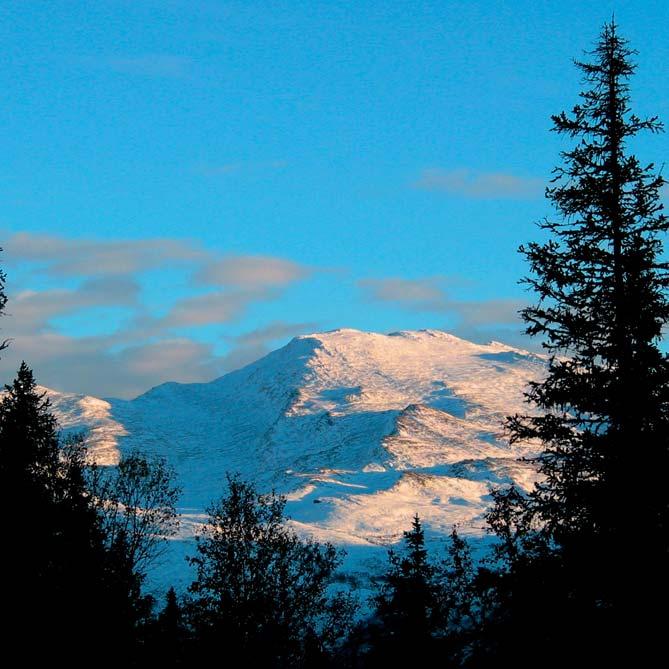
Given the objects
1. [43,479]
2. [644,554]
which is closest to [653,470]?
[644,554]

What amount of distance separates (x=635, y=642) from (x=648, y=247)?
8.14 metres

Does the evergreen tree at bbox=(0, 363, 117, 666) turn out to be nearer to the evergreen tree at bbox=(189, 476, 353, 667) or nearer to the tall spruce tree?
the evergreen tree at bbox=(189, 476, 353, 667)

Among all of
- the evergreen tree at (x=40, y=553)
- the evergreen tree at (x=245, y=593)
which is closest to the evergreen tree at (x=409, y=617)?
the evergreen tree at (x=245, y=593)

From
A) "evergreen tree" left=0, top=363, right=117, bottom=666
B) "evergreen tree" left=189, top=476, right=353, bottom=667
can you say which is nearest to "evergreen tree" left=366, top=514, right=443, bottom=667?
"evergreen tree" left=189, top=476, right=353, bottom=667

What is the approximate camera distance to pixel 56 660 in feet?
94.6

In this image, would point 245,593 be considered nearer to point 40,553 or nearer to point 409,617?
point 409,617

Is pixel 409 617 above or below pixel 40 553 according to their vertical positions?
below

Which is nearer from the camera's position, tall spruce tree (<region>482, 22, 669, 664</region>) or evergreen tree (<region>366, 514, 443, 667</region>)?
tall spruce tree (<region>482, 22, 669, 664</region>)

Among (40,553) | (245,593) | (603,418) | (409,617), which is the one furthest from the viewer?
(245,593)

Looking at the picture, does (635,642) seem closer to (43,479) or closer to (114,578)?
(43,479)

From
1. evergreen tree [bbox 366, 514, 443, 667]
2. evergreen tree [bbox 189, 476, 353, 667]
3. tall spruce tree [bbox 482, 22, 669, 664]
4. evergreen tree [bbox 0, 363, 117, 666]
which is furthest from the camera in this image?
evergreen tree [bbox 189, 476, 353, 667]

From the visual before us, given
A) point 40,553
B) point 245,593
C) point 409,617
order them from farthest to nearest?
point 245,593, point 409,617, point 40,553

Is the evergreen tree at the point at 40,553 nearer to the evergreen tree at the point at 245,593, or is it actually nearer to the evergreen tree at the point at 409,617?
the evergreen tree at the point at 245,593

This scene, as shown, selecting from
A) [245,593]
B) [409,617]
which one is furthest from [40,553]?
[409,617]
